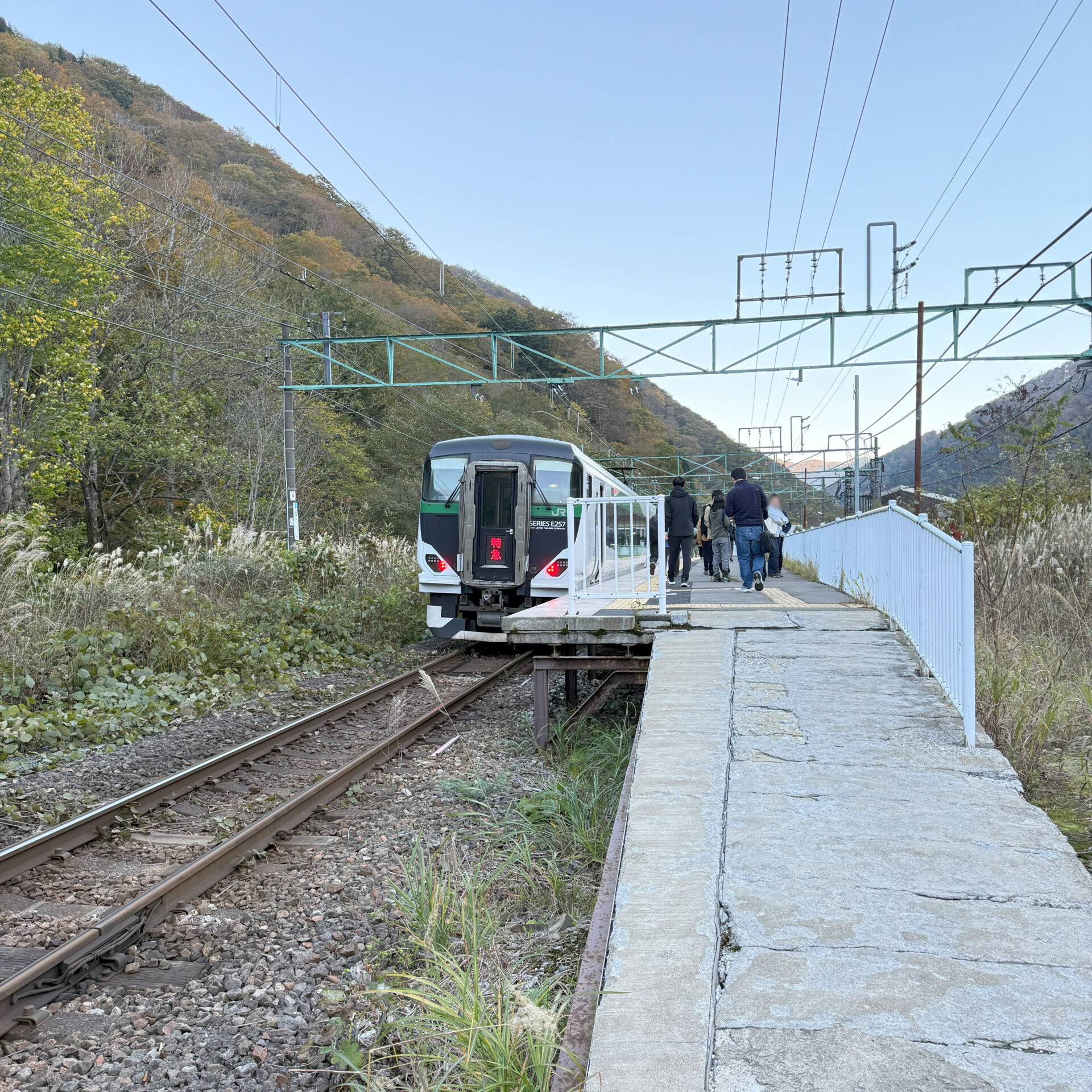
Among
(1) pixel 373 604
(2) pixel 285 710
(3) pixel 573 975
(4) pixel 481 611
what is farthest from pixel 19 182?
(3) pixel 573 975

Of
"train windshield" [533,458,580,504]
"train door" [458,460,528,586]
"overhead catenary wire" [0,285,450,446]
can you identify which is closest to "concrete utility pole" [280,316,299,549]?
"overhead catenary wire" [0,285,450,446]

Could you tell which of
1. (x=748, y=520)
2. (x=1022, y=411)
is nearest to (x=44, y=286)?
(x=748, y=520)

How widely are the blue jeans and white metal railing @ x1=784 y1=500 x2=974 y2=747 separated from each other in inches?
50.4

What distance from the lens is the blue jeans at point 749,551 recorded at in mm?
11133

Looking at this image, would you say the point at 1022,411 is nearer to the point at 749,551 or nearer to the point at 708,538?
the point at 708,538

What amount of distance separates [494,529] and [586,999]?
1032cm

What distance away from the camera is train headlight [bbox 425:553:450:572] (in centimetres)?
1254

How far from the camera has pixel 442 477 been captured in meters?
12.8

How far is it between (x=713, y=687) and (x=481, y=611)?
7.44m

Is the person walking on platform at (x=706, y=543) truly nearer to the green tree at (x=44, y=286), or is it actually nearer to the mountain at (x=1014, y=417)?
the mountain at (x=1014, y=417)

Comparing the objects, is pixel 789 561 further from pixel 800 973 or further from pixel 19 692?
pixel 800 973

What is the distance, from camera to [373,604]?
45.7 feet

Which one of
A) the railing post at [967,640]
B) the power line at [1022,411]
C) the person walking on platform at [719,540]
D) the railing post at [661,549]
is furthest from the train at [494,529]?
the power line at [1022,411]

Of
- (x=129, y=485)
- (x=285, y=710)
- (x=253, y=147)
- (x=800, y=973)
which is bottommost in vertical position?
(x=285, y=710)
